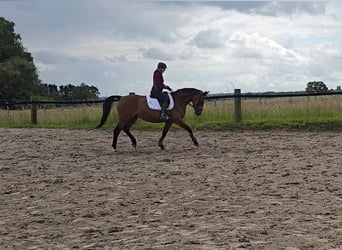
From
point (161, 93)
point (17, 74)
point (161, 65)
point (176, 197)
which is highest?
point (17, 74)

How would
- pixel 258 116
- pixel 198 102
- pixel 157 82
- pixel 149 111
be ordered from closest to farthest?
pixel 157 82 → pixel 149 111 → pixel 198 102 → pixel 258 116

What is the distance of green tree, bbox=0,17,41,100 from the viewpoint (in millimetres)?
41531

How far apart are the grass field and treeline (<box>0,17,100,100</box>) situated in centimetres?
1935

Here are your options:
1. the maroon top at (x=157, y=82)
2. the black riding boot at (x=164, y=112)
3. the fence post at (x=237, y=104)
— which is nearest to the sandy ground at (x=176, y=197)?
the black riding boot at (x=164, y=112)

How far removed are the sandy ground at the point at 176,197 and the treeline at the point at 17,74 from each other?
29.3 metres

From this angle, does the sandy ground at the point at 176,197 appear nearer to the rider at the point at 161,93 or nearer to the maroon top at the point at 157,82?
the rider at the point at 161,93

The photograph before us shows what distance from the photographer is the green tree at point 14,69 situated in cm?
4153

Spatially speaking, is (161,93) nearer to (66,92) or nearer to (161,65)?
(161,65)

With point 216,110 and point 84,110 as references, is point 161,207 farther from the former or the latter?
point 84,110

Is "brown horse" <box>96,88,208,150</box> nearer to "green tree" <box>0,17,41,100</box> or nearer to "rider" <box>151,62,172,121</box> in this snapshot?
"rider" <box>151,62,172,121</box>

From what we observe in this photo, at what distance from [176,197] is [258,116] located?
10.7m

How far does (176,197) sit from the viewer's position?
20.2 ft

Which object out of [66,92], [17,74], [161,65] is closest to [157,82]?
[161,65]

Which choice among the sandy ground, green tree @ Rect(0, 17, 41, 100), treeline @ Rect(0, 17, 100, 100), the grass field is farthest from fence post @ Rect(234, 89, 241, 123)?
green tree @ Rect(0, 17, 41, 100)
